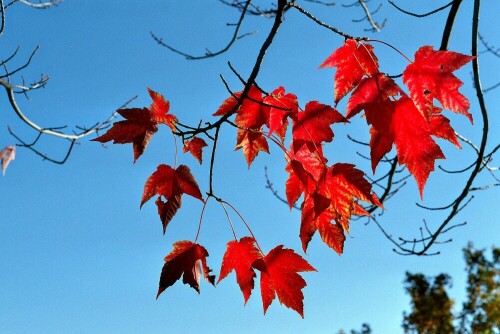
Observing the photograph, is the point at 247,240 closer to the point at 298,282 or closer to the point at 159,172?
the point at 298,282

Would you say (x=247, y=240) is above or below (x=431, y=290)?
below

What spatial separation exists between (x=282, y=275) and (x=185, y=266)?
0.29 metres

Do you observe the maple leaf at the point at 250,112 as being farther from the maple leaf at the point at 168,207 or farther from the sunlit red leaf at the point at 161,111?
the maple leaf at the point at 168,207

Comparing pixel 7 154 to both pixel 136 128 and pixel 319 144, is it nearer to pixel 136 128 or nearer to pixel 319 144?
pixel 136 128

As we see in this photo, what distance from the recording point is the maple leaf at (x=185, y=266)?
1.69 m

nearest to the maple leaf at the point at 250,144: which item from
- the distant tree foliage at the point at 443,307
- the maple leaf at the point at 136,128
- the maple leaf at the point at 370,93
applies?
the maple leaf at the point at 136,128

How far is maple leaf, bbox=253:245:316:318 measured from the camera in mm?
1699

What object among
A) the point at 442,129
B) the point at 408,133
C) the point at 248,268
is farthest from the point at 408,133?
the point at 248,268

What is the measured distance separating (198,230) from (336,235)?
440 millimetres

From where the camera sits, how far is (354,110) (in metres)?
1.55

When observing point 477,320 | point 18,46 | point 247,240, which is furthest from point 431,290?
point 247,240

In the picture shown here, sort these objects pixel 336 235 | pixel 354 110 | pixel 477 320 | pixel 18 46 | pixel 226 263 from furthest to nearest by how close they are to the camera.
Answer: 1. pixel 477 320
2. pixel 18 46
3. pixel 226 263
4. pixel 336 235
5. pixel 354 110

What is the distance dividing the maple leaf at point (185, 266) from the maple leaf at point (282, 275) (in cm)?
17

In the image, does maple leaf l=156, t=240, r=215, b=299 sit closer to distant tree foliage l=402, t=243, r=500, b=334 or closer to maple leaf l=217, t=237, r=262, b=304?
maple leaf l=217, t=237, r=262, b=304
